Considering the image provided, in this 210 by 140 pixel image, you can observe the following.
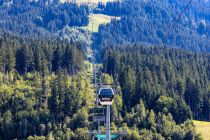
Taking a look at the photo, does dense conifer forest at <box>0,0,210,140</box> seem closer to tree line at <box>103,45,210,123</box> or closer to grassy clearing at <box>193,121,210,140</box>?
tree line at <box>103,45,210,123</box>

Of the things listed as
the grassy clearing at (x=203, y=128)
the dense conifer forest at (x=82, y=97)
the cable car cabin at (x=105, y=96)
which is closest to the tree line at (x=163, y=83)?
the dense conifer forest at (x=82, y=97)

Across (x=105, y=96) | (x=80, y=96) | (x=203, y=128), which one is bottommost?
(x=203, y=128)

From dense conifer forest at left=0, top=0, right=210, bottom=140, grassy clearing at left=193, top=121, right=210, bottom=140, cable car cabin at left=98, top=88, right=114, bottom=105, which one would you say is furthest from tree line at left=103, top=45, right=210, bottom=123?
cable car cabin at left=98, top=88, right=114, bottom=105

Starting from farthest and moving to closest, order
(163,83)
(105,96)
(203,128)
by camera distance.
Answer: (163,83)
(203,128)
(105,96)

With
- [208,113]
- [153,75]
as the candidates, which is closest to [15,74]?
[153,75]

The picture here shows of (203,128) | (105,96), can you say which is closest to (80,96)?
(203,128)

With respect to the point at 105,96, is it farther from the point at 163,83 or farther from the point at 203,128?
the point at 163,83
